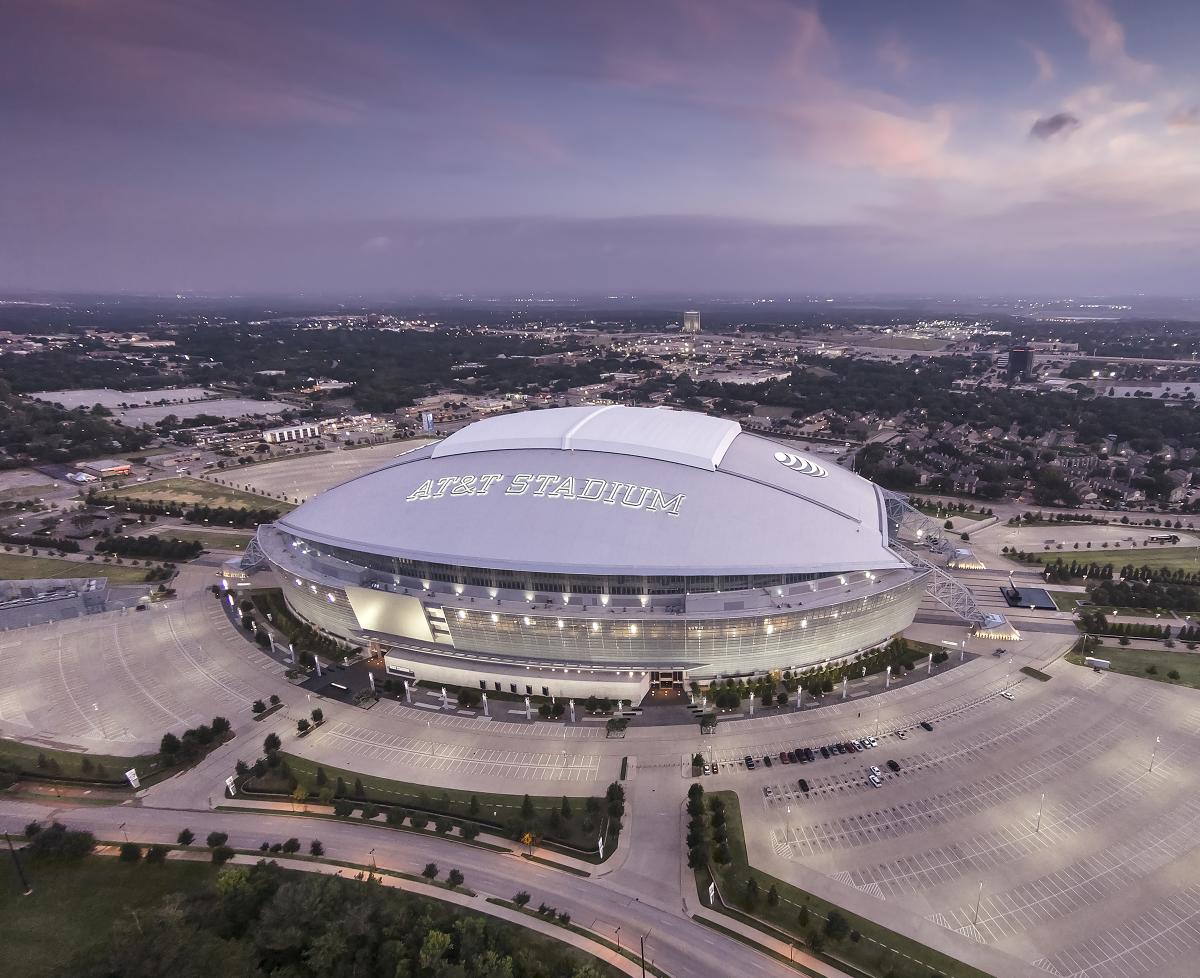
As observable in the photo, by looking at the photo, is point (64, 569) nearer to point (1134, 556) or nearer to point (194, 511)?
point (194, 511)

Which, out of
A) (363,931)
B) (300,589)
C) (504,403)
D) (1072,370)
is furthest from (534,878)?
(1072,370)

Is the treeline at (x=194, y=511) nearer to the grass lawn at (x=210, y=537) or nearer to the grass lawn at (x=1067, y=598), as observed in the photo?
the grass lawn at (x=210, y=537)

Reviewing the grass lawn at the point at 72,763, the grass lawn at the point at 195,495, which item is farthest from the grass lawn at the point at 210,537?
the grass lawn at the point at 72,763

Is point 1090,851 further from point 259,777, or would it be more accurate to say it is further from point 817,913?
point 259,777

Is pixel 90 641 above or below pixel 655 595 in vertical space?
below

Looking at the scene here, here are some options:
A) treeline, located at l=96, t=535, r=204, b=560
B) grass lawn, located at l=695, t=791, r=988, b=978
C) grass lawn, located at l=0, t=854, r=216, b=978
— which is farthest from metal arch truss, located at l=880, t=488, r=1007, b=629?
treeline, located at l=96, t=535, r=204, b=560

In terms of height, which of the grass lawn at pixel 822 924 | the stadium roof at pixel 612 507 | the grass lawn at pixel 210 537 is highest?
the stadium roof at pixel 612 507
